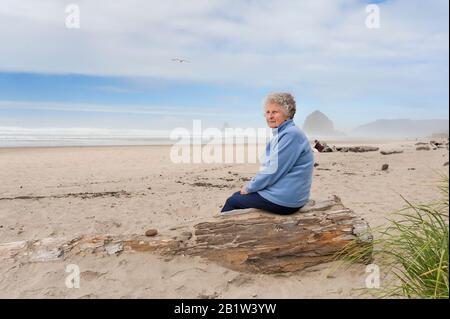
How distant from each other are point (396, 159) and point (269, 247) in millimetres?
15319

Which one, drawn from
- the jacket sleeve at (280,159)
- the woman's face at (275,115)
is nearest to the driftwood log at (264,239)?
the jacket sleeve at (280,159)

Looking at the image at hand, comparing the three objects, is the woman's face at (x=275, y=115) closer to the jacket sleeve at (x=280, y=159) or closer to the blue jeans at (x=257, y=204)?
the jacket sleeve at (x=280, y=159)

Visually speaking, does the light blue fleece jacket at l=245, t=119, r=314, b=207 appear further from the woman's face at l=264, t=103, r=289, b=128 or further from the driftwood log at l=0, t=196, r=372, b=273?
the driftwood log at l=0, t=196, r=372, b=273

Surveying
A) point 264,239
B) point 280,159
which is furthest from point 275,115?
point 264,239

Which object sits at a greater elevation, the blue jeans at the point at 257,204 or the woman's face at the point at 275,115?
the woman's face at the point at 275,115

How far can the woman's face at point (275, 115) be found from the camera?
16.6 feet

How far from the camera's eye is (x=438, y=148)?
24.1 meters

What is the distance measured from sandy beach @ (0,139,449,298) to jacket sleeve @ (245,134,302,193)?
1.20m

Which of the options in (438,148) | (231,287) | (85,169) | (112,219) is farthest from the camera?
(438,148)
